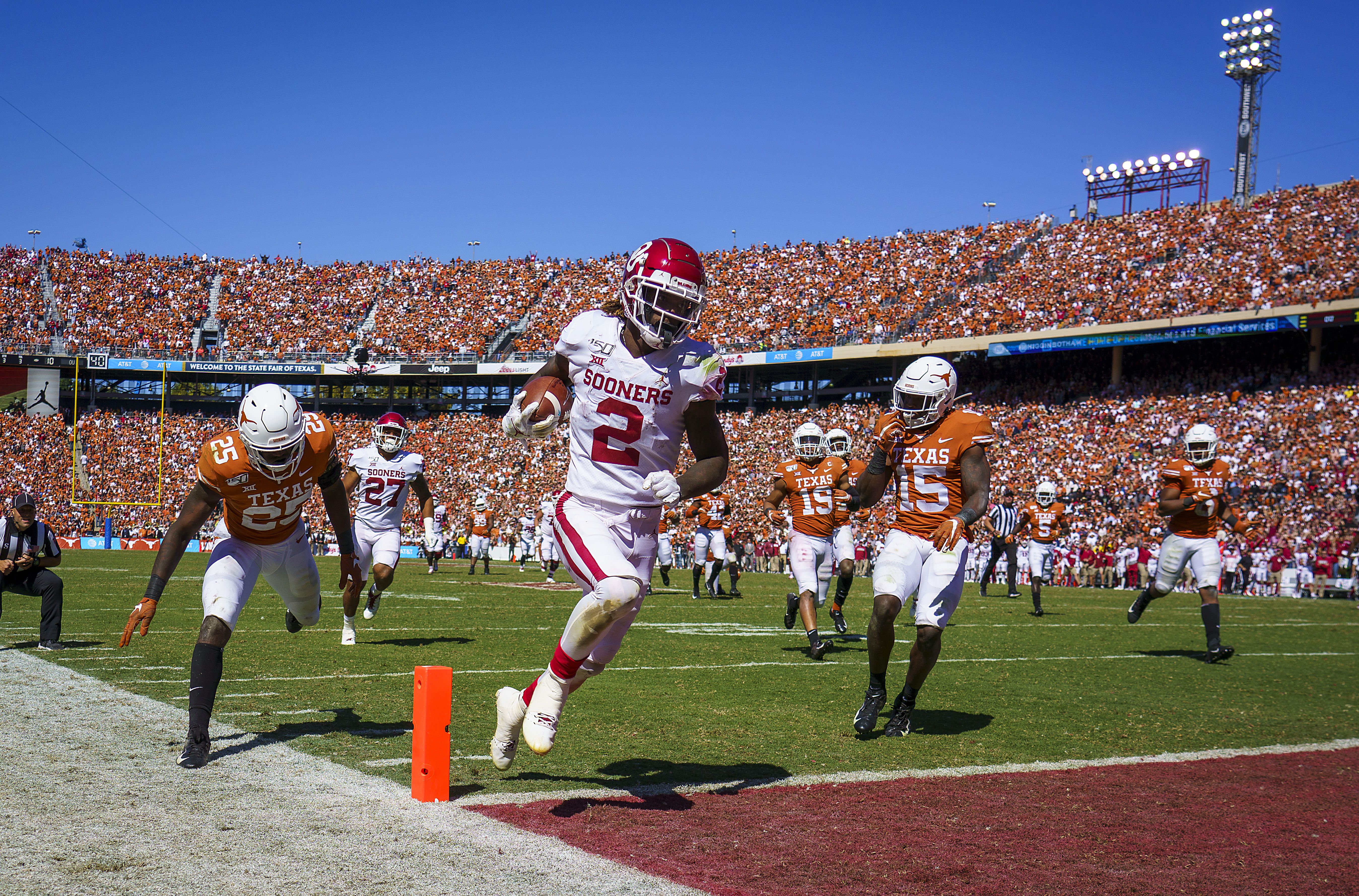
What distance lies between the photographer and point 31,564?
387 inches

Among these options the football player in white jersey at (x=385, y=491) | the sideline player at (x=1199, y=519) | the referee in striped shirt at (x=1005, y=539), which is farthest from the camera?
the referee in striped shirt at (x=1005, y=539)

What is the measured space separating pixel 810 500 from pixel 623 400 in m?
7.04

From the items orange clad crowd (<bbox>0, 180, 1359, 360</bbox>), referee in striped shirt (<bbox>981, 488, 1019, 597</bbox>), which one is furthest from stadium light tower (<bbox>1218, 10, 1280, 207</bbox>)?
referee in striped shirt (<bbox>981, 488, 1019, 597</bbox>)

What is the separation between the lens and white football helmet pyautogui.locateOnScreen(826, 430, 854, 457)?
12570 millimetres

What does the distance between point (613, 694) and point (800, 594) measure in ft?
11.4

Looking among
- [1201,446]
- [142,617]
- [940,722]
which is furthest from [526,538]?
[142,617]

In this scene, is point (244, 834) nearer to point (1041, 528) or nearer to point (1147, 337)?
point (1041, 528)

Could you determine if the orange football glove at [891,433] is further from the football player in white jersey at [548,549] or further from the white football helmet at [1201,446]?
the football player in white jersey at [548,549]

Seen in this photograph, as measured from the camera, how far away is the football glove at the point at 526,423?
4426 mm

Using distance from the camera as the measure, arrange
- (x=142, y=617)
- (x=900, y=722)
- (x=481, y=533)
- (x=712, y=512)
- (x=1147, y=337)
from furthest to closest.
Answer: (x=1147, y=337) → (x=481, y=533) → (x=712, y=512) → (x=900, y=722) → (x=142, y=617)

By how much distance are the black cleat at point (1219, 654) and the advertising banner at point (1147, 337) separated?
22.4 meters

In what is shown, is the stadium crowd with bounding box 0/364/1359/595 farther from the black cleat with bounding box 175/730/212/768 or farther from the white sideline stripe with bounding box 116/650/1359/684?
the black cleat with bounding box 175/730/212/768

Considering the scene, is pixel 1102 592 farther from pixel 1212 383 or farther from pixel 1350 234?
pixel 1350 234

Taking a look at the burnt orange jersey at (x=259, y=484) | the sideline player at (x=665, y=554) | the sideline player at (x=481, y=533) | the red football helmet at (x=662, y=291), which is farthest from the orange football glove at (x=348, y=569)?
the sideline player at (x=481, y=533)
